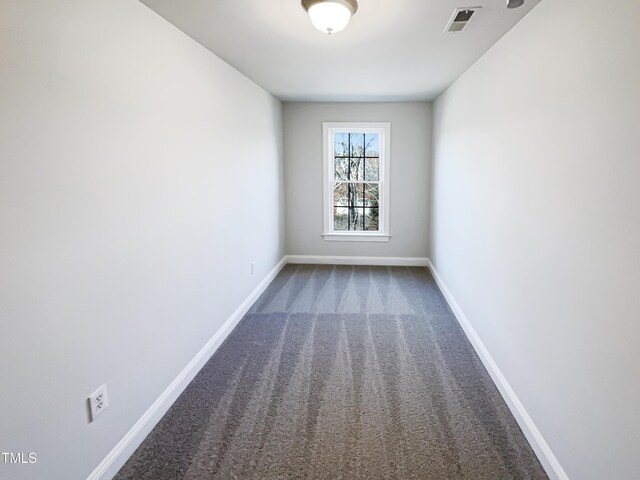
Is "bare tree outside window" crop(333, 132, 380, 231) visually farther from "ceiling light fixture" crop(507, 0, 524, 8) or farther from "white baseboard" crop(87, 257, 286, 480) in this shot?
"ceiling light fixture" crop(507, 0, 524, 8)

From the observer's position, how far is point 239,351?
10.1ft

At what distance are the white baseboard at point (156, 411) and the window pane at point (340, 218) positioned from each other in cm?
251

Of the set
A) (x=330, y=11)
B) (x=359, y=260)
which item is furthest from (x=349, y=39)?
(x=359, y=260)

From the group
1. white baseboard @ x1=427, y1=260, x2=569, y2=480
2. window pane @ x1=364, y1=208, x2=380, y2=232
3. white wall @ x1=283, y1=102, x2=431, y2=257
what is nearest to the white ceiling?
white wall @ x1=283, y1=102, x2=431, y2=257

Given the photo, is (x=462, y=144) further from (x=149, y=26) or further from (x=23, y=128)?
(x=23, y=128)

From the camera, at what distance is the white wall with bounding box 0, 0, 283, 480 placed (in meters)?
1.33

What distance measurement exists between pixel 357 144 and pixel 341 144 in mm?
227

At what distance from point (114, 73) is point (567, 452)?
264 centimetres

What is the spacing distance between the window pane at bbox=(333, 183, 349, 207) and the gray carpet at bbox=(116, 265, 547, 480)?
7.57ft

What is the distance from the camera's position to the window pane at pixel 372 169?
5559mm

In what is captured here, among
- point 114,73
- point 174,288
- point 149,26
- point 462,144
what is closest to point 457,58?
point 462,144

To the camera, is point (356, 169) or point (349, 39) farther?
point (356, 169)

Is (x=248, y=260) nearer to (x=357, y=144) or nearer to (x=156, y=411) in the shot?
(x=156, y=411)

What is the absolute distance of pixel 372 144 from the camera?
5516 millimetres
